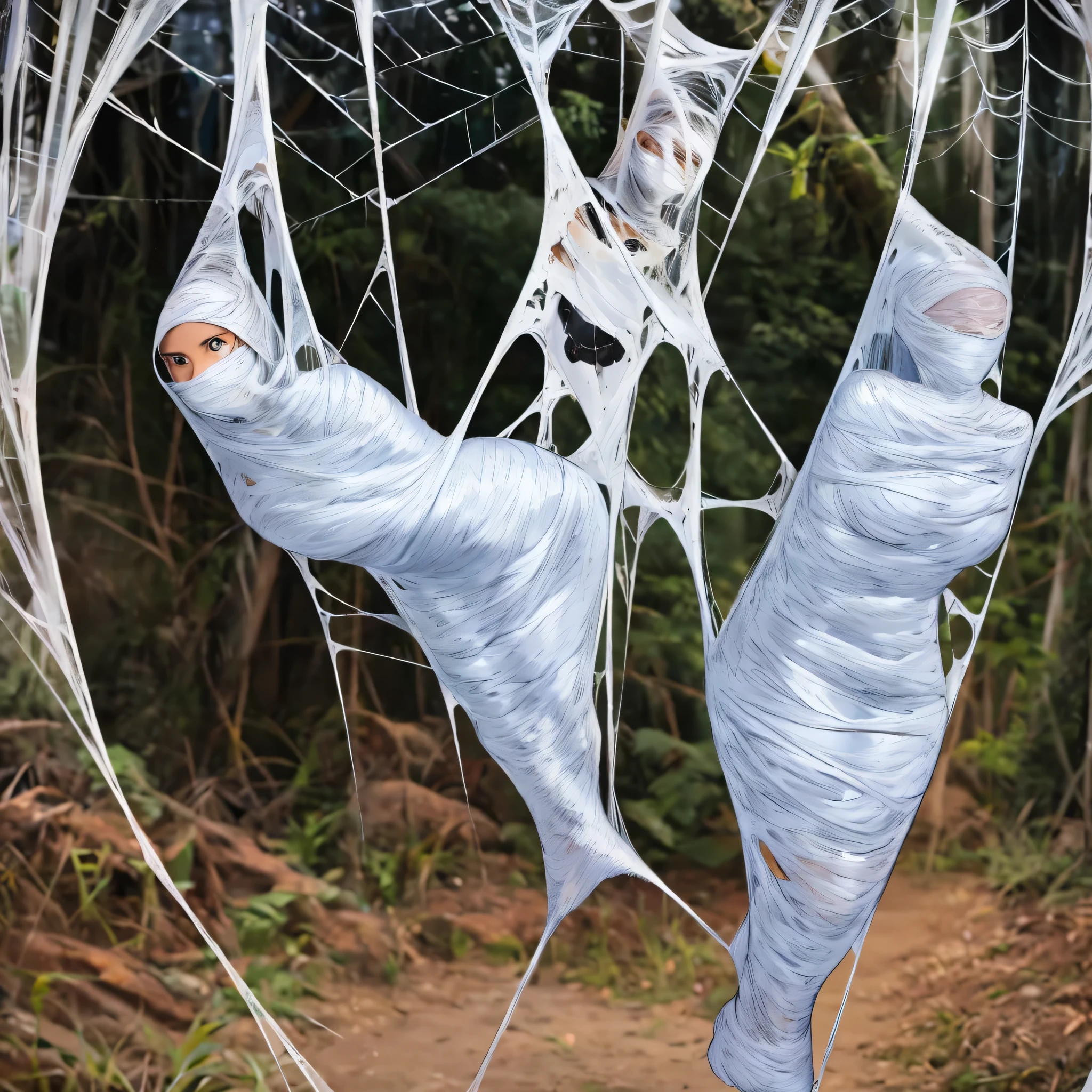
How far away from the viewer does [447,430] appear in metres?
1.05

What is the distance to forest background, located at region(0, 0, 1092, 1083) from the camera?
40.5 inches

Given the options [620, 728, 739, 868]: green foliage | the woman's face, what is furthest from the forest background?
the woman's face

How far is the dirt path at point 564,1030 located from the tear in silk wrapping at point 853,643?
57 mm

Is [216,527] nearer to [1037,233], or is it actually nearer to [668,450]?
[668,450]

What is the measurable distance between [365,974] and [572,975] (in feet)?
0.79

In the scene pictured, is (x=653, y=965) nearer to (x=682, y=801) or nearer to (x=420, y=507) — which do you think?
(x=682, y=801)

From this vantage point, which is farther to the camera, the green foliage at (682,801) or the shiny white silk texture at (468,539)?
the green foliage at (682,801)

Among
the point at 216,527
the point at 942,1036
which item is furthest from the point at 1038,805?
the point at 216,527

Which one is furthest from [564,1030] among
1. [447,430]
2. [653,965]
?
[447,430]

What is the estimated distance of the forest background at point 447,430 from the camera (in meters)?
1.03

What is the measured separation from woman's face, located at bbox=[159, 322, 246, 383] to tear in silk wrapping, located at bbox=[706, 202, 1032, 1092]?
61cm

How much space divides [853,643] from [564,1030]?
57cm

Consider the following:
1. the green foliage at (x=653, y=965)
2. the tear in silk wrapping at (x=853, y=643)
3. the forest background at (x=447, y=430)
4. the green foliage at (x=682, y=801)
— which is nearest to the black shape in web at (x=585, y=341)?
the forest background at (x=447, y=430)

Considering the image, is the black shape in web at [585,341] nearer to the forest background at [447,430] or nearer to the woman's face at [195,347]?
the forest background at [447,430]
